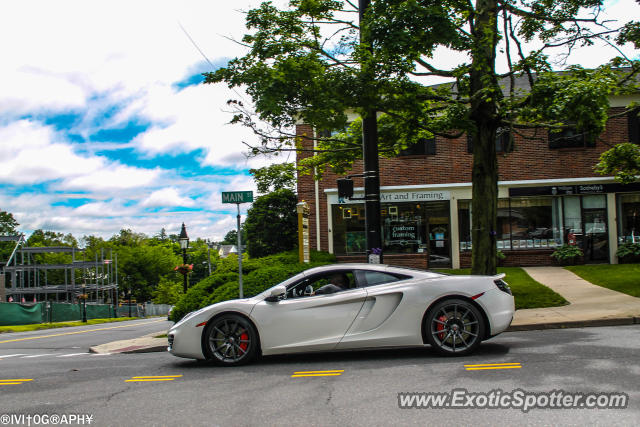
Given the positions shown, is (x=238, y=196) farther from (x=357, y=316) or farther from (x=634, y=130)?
(x=634, y=130)

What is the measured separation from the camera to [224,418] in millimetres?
4805

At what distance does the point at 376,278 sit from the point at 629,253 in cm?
1914

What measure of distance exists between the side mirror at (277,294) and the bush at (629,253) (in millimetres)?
19842

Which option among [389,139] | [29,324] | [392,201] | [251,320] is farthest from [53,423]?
[29,324]

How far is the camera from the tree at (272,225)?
2559 centimetres

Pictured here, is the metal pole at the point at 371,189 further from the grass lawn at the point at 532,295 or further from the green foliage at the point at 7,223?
the green foliage at the point at 7,223

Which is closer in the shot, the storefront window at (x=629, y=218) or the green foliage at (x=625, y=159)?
the green foliage at (x=625, y=159)

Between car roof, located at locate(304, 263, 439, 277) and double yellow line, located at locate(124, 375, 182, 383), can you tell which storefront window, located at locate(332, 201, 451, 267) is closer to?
car roof, located at locate(304, 263, 439, 277)

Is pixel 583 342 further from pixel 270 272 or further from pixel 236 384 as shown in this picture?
pixel 270 272

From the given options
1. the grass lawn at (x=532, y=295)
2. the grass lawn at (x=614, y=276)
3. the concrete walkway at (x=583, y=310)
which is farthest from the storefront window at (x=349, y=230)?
the concrete walkway at (x=583, y=310)

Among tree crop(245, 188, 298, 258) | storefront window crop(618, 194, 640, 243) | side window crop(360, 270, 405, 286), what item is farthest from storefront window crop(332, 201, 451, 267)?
side window crop(360, 270, 405, 286)

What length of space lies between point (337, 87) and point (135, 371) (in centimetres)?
598

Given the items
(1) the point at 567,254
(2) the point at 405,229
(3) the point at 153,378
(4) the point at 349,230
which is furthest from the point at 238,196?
(1) the point at 567,254

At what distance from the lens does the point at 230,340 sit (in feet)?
24.4
